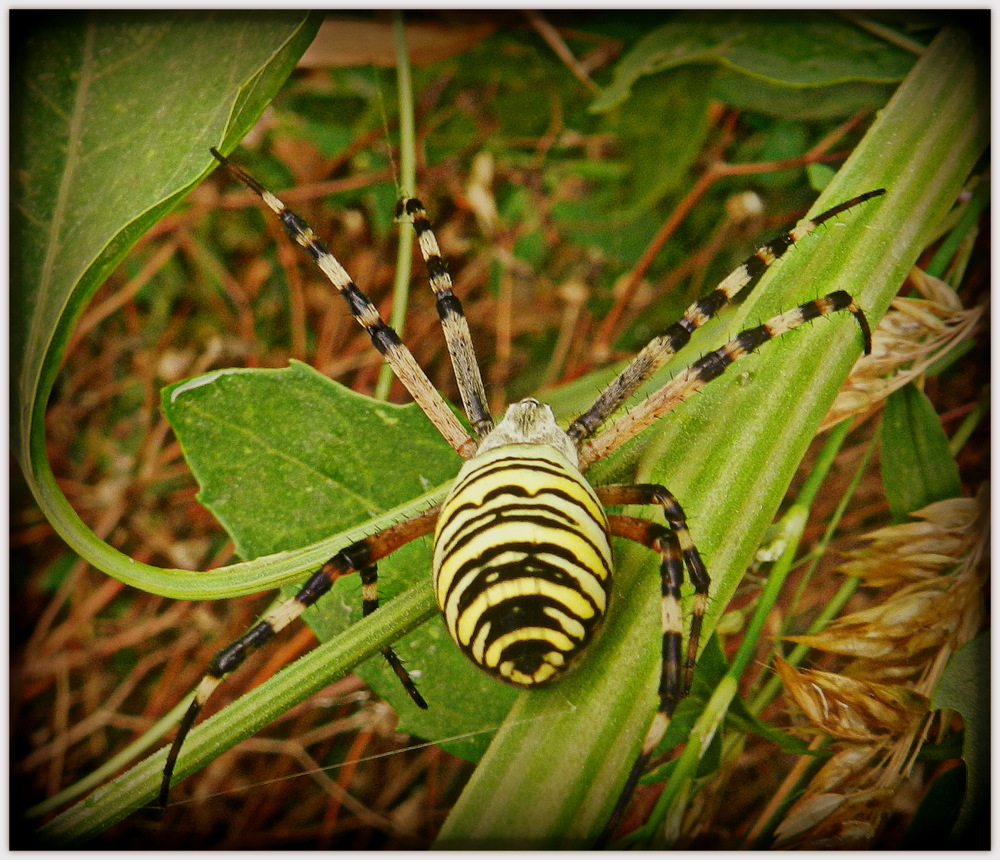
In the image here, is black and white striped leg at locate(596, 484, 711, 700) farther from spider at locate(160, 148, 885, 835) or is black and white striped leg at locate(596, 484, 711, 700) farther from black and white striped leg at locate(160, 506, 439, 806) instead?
black and white striped leg at locate(160, 506, 439, 806)

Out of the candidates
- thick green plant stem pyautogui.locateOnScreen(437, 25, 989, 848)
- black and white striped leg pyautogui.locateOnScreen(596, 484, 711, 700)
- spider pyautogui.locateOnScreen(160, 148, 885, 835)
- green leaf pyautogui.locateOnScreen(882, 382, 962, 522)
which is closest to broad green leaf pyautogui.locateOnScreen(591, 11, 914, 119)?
thick green plant stem pyautogui.locateOnScreen(437, 25, 989, 848)

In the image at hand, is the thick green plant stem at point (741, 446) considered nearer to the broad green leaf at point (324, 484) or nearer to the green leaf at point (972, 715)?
the broad green leaf at point (324, 484)

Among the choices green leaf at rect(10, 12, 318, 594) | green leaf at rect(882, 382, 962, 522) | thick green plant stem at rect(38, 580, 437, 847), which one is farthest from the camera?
green leaf at rect(882, 382, 962, 522)

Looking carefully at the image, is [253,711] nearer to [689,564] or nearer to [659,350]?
[689,564]

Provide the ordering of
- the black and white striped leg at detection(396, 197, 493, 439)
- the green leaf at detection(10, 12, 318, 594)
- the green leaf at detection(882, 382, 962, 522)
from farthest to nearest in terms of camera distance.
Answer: the black and white striped leg at detection(396, 197, 493, 439) → the green leaf at detection(882, 382, 962, 522) → the green leaf at detection(10, 12, 318, 594)

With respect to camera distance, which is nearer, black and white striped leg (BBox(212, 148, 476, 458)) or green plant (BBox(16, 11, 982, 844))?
green plant (BBox(16, 11, 982, 844))

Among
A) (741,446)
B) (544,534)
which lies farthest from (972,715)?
(544,534)

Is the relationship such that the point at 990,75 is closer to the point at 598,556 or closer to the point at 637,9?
the point at 637,9

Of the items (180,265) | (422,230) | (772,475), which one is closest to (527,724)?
(772,475)
